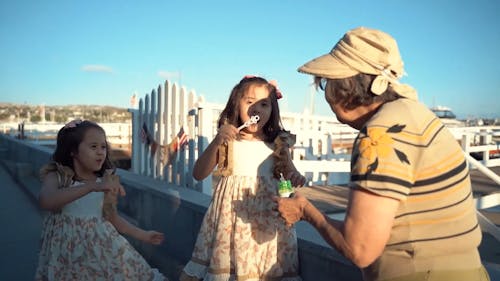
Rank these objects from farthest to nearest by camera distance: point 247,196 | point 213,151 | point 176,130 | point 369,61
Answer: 1. point 176,130
2. point 213,151
3. point 247,196
4. point 369,61

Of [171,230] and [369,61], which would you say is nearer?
[369,61]

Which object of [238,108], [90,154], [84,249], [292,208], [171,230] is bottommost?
[171,230]

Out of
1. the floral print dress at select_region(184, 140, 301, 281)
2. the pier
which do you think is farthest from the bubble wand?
the pier

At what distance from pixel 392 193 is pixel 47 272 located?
1936 millimetres

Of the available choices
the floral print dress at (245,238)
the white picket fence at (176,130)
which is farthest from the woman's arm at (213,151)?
the white picket fence at (176,130)

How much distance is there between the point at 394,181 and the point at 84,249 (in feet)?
5.83

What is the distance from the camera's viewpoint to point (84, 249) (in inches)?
92.7

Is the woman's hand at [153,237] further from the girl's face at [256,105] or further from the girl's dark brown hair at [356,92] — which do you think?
the girl's dark brown hair at [356,92]

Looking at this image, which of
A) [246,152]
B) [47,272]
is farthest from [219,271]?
[47,272]

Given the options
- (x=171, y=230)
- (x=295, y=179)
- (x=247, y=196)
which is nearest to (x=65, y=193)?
(x=247, y=196)

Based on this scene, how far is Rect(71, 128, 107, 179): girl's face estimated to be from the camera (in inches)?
99.5

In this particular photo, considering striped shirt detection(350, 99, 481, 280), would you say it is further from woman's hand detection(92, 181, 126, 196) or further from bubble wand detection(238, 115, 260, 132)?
Answer: woman's hand detection(92, 181, 126, 196)

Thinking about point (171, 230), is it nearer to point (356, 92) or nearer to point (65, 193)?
point (65, 193)

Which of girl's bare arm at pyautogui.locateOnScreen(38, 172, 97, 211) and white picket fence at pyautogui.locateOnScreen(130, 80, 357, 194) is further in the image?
white picket fence at pyautogui.locateOnScreen(130, 80, 357, 194)
